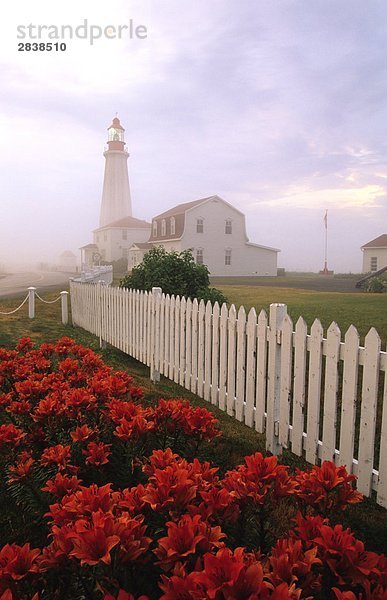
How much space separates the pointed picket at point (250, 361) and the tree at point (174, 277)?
481cm

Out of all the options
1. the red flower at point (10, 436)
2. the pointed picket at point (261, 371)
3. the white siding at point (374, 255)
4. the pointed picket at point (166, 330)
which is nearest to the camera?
the red flower at point (10, 436)

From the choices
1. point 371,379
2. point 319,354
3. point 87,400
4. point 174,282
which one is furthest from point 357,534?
point 174,282

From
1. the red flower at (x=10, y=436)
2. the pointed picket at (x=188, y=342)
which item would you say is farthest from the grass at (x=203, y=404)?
the red flower at (x=10, y=436)

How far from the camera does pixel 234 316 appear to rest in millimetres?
5488

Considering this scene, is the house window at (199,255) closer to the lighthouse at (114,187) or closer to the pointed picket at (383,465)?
the lighthouse at (114,187)

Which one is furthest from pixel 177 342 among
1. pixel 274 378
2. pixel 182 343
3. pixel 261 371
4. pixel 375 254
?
pixel 375 254

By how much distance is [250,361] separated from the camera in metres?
5.13

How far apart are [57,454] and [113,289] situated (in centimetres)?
754

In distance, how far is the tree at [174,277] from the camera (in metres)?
10.1

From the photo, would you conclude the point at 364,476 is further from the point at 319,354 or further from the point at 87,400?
the point at 87,400

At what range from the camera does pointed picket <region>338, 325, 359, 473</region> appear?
390cm

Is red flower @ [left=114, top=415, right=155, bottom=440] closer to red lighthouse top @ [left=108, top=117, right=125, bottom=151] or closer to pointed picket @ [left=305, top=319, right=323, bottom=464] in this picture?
pointed picket @ [left=305, top=319, right=323, bottom=464]

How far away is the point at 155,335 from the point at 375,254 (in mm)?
43308

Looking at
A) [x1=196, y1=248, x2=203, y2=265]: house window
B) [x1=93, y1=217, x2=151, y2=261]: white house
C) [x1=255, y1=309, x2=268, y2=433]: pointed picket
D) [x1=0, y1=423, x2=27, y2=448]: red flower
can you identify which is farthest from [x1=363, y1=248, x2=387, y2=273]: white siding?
[x1=0, y1=423, x2=27, y2=448]: red flower
